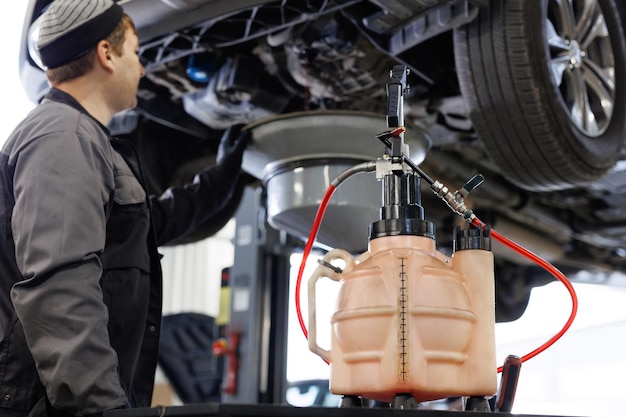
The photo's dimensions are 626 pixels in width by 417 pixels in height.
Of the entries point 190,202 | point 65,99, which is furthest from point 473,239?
point 190,202

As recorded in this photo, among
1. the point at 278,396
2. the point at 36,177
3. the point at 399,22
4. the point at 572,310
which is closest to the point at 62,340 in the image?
the point at 36,177

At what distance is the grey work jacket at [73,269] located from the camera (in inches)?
39.2

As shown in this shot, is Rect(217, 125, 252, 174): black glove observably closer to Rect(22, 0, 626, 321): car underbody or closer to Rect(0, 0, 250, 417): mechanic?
Rect(22, 0, 626, 321): car underbody

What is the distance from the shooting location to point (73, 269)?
1046mm

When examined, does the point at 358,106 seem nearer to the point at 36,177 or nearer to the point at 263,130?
the point at 263,130

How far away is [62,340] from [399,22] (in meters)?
1.15

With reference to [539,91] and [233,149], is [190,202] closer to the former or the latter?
[233,149]

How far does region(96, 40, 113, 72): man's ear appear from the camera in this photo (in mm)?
1396

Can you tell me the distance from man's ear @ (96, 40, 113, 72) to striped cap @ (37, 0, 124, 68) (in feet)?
0.04

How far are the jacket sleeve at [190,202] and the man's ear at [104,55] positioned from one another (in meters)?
0.39

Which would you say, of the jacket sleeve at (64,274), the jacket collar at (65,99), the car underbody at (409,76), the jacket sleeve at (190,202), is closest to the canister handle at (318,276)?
the jacket sleeve at (64,274)

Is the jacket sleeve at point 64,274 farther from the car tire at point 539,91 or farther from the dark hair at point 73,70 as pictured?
the car tire at point 539,91

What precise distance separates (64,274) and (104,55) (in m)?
0.50

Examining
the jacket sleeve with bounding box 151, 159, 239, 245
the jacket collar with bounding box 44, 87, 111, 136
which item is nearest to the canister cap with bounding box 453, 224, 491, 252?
the jacket collar with bounding box 44, 87, 111, 136
